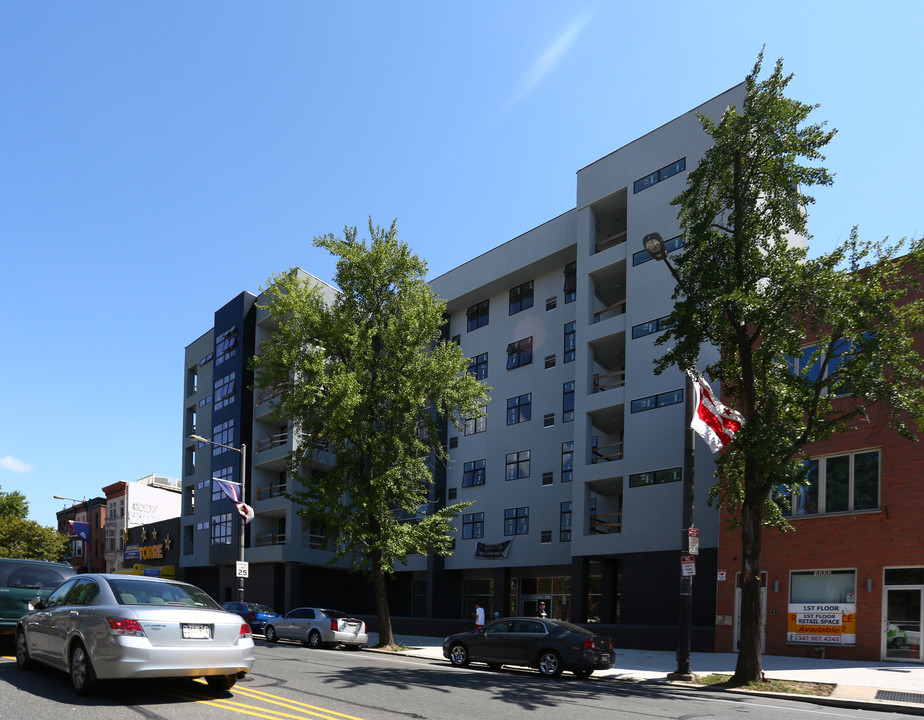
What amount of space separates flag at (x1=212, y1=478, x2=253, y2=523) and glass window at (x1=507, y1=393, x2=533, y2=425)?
14597 mm

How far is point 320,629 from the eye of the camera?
25.4 m

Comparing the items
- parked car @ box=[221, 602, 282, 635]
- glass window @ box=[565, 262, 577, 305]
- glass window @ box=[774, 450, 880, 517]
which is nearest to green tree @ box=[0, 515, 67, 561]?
parked car @ box=[221, 602, 282, 635]

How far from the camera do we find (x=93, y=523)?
249 feet

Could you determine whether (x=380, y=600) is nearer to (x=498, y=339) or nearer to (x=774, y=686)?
(x=774, y=686)

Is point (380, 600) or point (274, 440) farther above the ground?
point (274, 440)

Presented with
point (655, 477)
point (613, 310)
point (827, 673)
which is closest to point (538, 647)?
point (827, 673)

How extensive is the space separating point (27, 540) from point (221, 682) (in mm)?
66701

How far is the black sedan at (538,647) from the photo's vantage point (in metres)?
17.2

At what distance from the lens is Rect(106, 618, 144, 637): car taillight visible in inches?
349

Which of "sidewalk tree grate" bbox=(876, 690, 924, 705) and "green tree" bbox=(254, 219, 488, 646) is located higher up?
"green tree" bbox=(254, 219, 488, 646)

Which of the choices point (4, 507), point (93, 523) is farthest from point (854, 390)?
point (4, 507)

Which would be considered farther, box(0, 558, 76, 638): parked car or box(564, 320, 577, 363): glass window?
box(564, 320, 577, 363): glass window

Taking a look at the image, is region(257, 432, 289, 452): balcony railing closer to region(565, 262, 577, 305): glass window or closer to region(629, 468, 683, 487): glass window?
region(565, 262, 577, 305): glass window

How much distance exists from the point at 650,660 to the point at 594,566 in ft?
41.0
